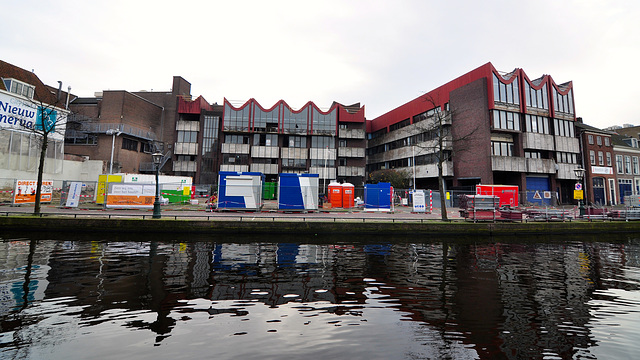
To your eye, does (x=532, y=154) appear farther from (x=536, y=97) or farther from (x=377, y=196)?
(x=377, y=196)

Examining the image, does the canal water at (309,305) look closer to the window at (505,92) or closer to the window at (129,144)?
the window at (505,92)

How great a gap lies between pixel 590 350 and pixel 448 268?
16.6 ft

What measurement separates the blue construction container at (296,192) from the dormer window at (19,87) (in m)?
35.3

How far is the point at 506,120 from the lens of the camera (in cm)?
3988

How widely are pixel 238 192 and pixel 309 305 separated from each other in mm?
18634

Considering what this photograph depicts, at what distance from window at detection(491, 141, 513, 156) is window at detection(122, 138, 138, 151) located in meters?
58.4

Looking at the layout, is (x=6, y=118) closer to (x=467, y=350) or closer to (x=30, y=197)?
(x=30, y=197)

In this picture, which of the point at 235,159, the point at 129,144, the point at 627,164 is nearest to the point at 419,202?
the point at 235,159

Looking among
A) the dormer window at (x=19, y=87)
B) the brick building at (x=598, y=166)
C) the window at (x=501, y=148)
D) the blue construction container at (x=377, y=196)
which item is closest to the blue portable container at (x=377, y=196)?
the blue construction container at (x=377, y=196)

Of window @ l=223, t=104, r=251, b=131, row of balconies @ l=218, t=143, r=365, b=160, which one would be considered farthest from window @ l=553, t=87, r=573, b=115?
window @ l=223, t=104, r=251, b=131

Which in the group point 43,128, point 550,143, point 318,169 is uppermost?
point 550,143

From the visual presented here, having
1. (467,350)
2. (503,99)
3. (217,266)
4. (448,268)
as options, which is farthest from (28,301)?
(503,99)

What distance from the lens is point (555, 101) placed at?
141ft

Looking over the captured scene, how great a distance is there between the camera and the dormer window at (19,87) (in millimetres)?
33688
